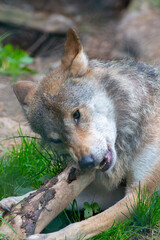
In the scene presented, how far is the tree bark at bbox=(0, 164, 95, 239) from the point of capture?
3.31 m

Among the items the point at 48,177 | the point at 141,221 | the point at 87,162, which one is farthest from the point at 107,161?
the point at 48,177

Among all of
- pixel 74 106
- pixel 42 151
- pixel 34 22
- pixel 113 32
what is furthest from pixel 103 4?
pixel 74 106

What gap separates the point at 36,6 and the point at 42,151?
7.40 meters

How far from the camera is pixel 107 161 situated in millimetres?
3539

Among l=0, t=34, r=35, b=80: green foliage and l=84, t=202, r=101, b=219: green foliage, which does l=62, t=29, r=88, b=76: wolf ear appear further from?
l=0, t=34, r=35, b=80: green foliage

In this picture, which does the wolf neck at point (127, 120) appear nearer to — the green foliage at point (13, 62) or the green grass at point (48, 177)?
the green grass at point (48, 177)

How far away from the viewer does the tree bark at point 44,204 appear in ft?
10.9

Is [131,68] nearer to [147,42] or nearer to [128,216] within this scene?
[128,216]

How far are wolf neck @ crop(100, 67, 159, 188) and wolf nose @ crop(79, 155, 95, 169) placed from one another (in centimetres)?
56

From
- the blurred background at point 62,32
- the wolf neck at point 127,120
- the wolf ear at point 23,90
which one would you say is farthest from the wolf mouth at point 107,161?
the blurred background at point 62,32

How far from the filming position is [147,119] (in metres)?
3.99

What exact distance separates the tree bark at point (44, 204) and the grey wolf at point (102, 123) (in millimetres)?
152

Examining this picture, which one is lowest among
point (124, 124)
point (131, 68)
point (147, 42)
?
point (124, 124)

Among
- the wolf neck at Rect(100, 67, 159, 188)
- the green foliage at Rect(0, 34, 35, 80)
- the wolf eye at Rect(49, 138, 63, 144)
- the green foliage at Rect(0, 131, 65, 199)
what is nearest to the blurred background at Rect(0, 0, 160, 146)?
the green foliage at Rect(0, 34, 35, 80)
